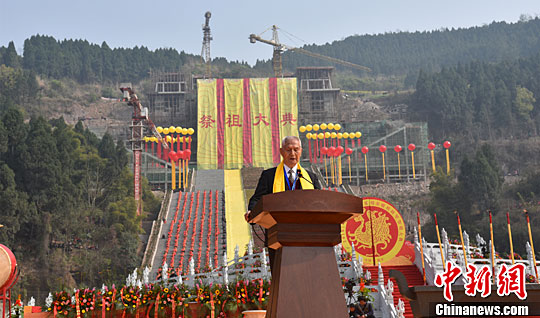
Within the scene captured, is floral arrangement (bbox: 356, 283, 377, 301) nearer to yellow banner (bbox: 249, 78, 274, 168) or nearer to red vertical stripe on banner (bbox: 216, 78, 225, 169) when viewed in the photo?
yellow banner (bbox: 249, 78, 274, 168)

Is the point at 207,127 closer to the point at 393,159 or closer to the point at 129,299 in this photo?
the point at 393,159

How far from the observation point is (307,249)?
7.73 ft

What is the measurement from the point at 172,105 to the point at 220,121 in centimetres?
1081

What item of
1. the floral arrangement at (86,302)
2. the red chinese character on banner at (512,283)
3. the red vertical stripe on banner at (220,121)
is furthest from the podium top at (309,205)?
the red vertical stripe on banner at (220,121)

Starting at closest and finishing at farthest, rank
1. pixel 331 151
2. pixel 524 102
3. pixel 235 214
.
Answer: pixel 235 214 < pixel 331 151 < pixel 524 102

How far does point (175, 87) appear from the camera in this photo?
2036 inches

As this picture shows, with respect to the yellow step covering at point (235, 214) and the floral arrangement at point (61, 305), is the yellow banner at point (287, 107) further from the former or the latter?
the floral arrangement at point (61, 305)

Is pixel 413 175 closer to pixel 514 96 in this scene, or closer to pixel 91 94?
pixel 514 96

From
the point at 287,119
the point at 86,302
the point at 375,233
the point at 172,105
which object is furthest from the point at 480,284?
the point at 172,105

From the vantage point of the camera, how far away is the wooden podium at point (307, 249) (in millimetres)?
2268

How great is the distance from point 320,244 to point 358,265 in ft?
32.1

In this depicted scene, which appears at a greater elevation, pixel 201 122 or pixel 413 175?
pixel 201 122

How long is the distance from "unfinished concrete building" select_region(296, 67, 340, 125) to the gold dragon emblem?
3587 centimetres

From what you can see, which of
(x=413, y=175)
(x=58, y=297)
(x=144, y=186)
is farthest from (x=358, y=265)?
(x=413, y=175)
